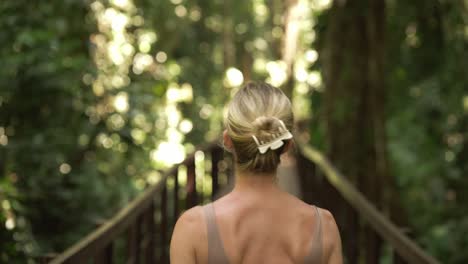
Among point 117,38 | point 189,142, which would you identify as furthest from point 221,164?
point 117,38

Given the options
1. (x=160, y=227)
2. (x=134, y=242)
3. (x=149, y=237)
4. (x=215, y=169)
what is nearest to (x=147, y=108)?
(x=215, y=169)

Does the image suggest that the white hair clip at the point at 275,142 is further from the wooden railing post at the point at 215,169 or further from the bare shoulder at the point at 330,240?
the wooden railing post at the point at 215,169

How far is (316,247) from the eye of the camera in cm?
225

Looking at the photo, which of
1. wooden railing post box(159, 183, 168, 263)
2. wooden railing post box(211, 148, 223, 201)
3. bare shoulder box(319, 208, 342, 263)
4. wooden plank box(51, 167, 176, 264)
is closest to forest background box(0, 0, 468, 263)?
wooden plank box(51, 167, 176, 264)

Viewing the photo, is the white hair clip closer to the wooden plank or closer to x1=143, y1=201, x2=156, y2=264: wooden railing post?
the wooden plank

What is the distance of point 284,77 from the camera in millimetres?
17781

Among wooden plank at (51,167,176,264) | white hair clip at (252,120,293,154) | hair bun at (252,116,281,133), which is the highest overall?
hair bun at (252,116,281,133)

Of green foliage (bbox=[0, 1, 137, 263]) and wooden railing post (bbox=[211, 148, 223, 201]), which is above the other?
green foliage (bbox=[0, 1, 137, 263])

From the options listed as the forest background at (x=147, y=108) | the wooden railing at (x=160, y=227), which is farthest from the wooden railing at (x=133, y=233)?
the forest background at (x=147, y=108)

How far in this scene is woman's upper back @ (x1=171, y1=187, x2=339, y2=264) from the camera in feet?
7.21

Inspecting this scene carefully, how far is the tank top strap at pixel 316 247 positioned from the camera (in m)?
2.23

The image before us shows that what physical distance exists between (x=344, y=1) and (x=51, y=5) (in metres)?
2.80

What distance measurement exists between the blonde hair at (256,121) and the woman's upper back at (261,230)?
11cm

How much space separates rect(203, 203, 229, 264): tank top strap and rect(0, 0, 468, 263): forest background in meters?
1.60
